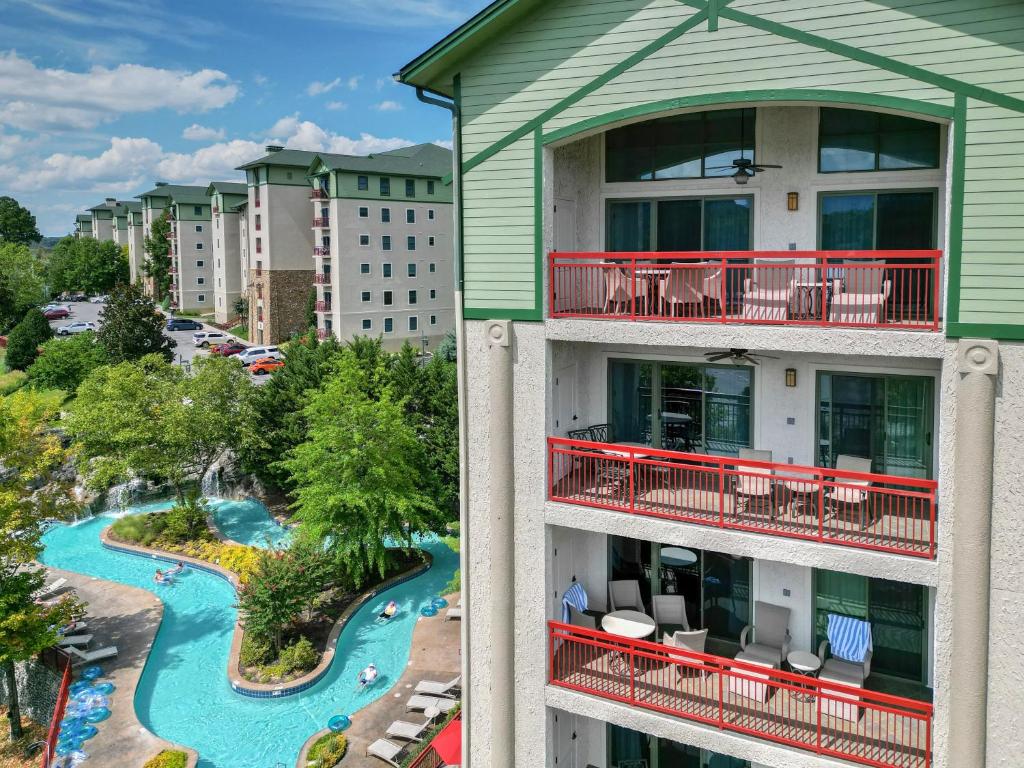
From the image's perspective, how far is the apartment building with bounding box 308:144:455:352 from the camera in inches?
2494

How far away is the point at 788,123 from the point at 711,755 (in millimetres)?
10766

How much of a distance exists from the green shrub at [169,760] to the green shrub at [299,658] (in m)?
4.63

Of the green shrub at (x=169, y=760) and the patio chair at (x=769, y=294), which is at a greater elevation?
the patio chair at (x=769, y=294)

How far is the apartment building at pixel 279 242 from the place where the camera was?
70.9 m

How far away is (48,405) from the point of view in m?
28.0

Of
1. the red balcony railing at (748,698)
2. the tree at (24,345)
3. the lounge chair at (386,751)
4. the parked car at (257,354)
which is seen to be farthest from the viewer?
the parked car at (257,354)

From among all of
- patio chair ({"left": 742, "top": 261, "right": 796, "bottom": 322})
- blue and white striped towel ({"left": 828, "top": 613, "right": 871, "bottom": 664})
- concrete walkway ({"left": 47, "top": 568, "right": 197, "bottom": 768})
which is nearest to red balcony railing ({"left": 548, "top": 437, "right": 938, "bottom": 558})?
blue and white striped towel ({"left": 828, "top": 613, "right": 871, "bottom": 664})

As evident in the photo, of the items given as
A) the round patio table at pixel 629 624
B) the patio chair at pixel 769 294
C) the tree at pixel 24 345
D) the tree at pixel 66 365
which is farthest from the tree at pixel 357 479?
the tree at pixel 24 345

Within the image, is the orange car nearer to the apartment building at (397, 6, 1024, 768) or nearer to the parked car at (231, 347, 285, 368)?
the parked car at (231, 347, 285, 368)

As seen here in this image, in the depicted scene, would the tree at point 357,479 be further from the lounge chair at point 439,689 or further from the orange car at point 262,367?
the orange car at point 262,367

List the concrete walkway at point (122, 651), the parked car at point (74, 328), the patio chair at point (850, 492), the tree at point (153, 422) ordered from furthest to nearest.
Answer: the parked car at point (74, 328) < the tree at point (153, 422) < the concrete walkway at point (122, 651) < the patio chair at point (850, 492)

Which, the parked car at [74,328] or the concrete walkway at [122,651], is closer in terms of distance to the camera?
the concrete walkway at [122,651]

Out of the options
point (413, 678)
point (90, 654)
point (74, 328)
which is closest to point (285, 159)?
point (74, 328)

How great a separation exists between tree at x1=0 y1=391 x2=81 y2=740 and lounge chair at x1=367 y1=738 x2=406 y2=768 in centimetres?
956
